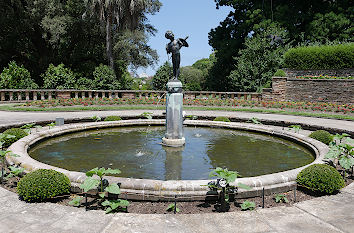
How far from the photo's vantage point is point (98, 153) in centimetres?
901

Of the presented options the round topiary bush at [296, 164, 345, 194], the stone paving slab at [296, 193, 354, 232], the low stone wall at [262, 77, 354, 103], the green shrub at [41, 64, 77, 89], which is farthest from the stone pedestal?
the green shrub at [41, 64, 77, 89]

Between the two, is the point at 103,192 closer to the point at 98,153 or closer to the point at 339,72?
the point at 98,153

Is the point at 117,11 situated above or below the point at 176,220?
above

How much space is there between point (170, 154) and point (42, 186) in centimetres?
436

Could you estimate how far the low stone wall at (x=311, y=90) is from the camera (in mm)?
23281

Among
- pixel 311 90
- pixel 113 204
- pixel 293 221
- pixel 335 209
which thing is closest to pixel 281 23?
pixel 311 90

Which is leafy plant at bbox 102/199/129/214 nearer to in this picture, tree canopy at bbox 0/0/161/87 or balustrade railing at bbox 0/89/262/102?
balustrade railing at bbox 0/89/262/102

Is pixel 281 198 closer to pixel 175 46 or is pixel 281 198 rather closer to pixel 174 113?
pixel 174 113

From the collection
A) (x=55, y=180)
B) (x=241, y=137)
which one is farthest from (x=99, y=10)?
(x=55, y=180)

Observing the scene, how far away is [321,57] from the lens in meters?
27.0

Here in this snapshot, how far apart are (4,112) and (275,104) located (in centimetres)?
1844

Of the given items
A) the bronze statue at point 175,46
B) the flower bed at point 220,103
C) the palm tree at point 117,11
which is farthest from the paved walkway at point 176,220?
the palm tree at point 117,11

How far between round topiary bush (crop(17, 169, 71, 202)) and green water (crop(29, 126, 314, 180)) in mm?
1779

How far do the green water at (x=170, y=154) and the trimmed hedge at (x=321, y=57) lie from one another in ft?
60.3
